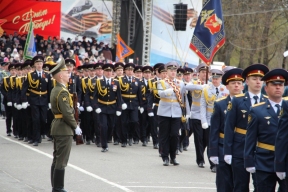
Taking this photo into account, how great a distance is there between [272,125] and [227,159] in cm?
108

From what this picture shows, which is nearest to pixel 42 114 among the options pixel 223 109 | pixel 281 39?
pixel 223 109

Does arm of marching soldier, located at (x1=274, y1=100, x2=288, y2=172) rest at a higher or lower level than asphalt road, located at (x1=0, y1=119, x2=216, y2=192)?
higher

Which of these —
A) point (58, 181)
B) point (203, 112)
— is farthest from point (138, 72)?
point (58, 181)

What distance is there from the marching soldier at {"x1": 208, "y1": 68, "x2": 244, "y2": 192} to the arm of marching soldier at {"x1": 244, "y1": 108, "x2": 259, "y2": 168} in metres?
1.22

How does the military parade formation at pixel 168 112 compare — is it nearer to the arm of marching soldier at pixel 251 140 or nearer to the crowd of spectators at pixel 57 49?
the arm of marching soldier at pixel 251 140

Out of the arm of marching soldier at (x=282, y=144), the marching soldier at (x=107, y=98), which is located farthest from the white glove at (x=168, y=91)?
the arm of marching soldier at (x=282, y=144)

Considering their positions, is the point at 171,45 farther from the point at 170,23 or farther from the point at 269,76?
the point at 269,76

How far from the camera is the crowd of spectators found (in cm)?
3436

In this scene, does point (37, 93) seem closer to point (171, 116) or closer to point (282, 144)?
point (171, 116)

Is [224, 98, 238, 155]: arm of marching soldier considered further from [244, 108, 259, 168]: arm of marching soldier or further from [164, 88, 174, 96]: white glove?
[164, 88, 174, 96]: white glove

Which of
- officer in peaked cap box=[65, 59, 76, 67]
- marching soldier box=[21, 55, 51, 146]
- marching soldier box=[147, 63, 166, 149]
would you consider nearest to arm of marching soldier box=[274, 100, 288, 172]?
marching soldier box=[147, 63, 166, 149]

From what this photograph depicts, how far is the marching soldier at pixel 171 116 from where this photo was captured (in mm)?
15023

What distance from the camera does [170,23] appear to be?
3716cm

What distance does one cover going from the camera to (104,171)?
1397 centimetres
